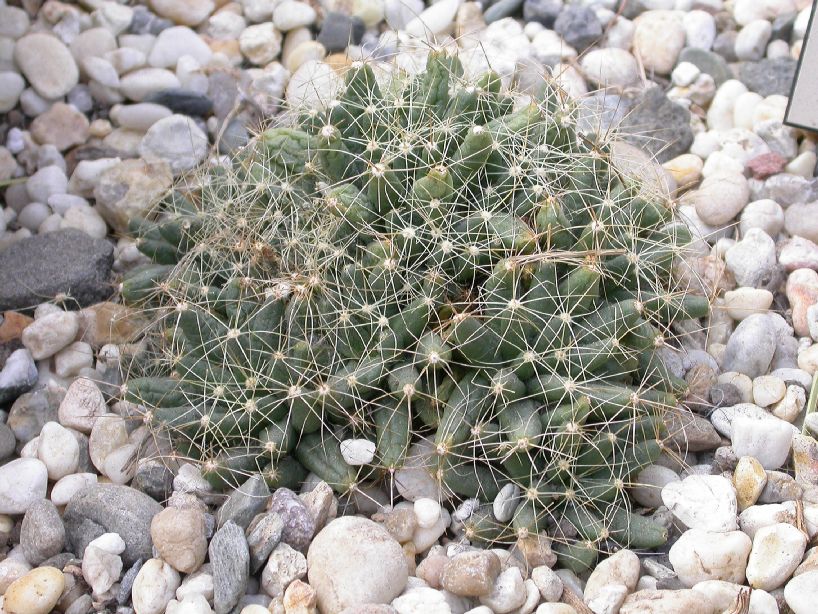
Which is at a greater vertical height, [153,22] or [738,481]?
[153,22]

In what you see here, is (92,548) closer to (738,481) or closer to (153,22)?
(738,481)

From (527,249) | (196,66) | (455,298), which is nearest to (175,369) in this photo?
(455,298)

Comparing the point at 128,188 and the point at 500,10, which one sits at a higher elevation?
the point at 500,10

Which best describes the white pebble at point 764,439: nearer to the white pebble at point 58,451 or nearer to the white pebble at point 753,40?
the white pebble at point 58,451

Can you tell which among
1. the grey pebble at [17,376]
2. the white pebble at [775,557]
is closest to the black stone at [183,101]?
the grey pebble at [17,376]

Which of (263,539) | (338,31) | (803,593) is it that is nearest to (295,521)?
(263,539)

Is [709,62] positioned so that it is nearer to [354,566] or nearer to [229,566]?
[354,566]
